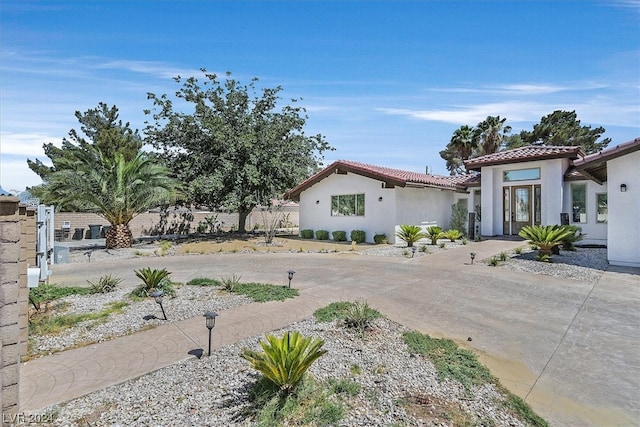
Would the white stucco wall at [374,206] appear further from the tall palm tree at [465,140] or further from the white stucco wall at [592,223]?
the tall palm tree at [465,140]

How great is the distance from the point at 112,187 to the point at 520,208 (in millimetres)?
20294

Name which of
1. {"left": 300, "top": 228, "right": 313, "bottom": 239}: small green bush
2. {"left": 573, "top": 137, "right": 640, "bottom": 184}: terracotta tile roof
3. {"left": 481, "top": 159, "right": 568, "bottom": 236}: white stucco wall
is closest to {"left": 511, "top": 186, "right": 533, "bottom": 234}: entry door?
{"left": 481, "top": 159, "right": 568, "bottom": 236}: white stucco wall

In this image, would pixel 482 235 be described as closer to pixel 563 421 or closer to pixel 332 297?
Result: pixel 332 297

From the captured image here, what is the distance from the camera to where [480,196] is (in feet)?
64.0

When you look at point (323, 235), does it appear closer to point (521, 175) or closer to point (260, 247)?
point (260, 247)

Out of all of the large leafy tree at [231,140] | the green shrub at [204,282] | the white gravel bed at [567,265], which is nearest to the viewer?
the green shrub at [204,282]

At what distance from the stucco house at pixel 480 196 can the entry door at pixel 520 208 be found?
4cm

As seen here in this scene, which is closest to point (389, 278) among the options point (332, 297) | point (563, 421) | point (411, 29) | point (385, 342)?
point (332, 297)

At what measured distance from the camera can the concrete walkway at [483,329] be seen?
3.72 meters

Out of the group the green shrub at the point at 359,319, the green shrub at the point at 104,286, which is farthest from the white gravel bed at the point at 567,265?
the green shrub at the point at 104,286

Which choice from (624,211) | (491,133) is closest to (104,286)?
(624,211)

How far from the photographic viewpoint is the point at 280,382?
3.42m

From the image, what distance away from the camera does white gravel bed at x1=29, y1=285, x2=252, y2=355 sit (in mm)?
5164

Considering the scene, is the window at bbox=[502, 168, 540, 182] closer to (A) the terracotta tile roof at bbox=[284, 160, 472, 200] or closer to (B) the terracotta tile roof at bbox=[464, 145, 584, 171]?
(B) the terracotta tile roof at bbox=[464, 145, 584, 171]
